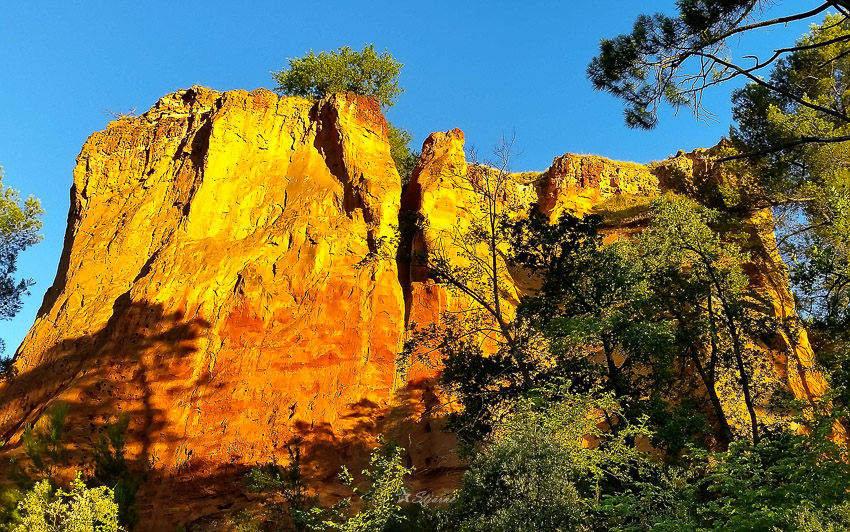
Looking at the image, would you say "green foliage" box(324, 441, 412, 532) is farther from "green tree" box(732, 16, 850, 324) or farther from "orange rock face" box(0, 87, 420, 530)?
"green tree" box(732, 16, 850, 324)

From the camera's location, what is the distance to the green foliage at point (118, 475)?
576 inches

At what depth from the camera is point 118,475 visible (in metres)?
15.9

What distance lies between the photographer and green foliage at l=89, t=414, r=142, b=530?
1463 cm

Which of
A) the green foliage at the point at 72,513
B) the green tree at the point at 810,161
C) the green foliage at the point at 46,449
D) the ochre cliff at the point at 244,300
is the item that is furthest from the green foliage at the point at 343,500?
the green tree at the point at 810,161

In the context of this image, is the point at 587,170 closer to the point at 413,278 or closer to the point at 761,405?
the point at 413,278

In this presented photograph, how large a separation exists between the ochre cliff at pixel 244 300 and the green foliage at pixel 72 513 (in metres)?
3.94

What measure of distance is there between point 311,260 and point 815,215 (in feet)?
54.2

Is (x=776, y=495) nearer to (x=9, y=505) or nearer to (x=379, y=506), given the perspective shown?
(x=379, y=506)

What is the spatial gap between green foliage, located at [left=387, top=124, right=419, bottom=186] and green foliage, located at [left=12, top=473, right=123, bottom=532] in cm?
2199

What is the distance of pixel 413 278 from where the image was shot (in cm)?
2264

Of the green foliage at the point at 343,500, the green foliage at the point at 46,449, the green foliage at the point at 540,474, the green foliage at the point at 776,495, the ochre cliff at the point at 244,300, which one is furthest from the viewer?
the ochre cliff at the point at 244,300

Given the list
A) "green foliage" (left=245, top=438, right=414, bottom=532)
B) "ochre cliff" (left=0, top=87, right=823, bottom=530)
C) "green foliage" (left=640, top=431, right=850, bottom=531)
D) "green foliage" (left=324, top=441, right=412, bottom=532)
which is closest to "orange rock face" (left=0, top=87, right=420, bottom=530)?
"ochre cliff" (left=0, top=87, right=823, bottom=530)

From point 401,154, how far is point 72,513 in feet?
81.4

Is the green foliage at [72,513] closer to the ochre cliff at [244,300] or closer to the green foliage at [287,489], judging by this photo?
the green foliage at [287,489]
